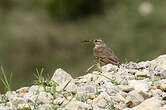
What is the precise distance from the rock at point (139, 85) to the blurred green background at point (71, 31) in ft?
54.8

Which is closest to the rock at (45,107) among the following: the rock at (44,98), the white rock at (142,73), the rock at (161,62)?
the rock at (44,98)

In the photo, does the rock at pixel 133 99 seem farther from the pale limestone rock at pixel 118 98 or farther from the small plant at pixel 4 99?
the small plant at pixel 4 99

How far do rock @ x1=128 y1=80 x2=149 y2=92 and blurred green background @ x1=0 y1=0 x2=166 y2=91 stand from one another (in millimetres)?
16705

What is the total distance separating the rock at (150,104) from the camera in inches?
290

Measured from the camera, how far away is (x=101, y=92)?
830cm

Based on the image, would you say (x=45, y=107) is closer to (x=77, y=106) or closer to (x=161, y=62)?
(x=77, y=106)

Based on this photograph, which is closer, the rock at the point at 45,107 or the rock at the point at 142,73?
the rock at the point at 45,107

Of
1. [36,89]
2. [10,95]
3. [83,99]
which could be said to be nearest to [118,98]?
[83,99]

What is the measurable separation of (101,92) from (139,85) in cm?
50

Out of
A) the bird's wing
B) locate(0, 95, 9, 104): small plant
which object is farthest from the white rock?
the bird's wing

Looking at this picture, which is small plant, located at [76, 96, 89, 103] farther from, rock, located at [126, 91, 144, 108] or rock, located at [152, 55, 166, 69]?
rock, located at [152, 55, 166, 69]

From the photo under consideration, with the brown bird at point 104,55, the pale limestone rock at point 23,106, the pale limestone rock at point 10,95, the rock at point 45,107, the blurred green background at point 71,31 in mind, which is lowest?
the blurred green background at point 71,31

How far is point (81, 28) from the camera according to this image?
3195cm

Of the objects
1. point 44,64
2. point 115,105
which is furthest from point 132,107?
point 44,64
